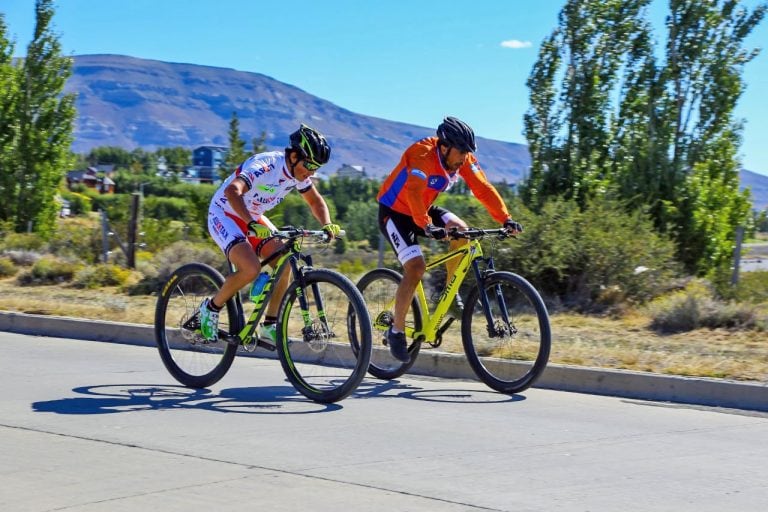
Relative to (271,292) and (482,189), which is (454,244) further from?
(271,292)

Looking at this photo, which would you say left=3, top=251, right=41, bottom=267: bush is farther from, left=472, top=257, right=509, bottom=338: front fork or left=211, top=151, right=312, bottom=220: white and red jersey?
left=472, top=257, right=509, bottom=338: front fork

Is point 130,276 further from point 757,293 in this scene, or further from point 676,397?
point 676,397

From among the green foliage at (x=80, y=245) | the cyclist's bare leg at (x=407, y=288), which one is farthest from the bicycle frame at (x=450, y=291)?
the green foliage at (x=80, y=245)

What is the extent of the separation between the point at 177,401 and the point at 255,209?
5.32 ft

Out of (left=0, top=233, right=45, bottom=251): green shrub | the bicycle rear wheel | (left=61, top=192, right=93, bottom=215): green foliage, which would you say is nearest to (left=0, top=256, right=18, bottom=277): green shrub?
(left=0, top=233, right=45, bottom=251): green shrub

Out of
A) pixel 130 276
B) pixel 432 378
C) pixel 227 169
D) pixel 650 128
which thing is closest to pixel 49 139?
pixel 227 169

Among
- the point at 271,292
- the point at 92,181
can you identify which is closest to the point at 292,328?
the point at 271,292

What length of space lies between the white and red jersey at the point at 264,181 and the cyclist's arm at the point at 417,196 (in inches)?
33.3

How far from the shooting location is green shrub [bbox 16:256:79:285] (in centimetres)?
1938

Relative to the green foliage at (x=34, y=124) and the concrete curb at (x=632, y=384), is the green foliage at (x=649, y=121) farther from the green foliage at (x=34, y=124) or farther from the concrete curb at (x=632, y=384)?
the green foliage at (x=34, y=124)

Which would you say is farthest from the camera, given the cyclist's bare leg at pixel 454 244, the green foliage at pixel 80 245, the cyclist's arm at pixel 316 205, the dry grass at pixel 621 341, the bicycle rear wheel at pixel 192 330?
the green foliage at pixel 80 245

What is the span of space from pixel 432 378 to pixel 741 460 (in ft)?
12.2

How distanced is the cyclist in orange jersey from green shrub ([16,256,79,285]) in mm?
11839

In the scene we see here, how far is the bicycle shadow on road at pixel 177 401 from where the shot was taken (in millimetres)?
7844
